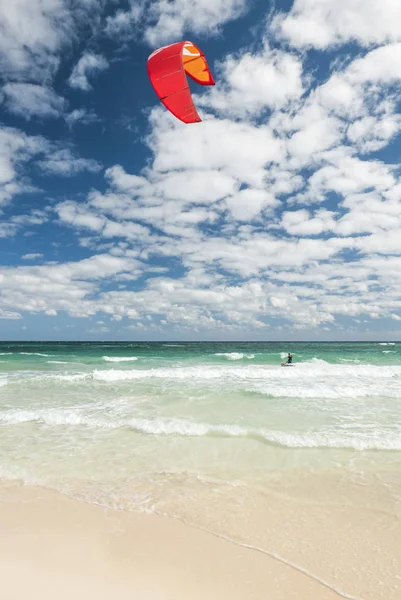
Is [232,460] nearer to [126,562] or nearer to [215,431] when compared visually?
[215,431]

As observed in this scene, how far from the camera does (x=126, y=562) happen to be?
351 cm

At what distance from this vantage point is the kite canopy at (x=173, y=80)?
591 cm

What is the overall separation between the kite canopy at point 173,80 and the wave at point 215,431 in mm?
6057

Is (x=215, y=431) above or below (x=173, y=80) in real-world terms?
below

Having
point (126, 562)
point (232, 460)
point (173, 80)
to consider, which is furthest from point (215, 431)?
point (173, 80)

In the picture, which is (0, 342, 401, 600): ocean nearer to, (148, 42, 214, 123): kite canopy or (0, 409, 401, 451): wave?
(0, 409, 401, 451): wave

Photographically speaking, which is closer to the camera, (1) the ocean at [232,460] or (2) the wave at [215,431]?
(1) the ocean at [232,460]

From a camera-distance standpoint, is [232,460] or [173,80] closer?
[173,80]

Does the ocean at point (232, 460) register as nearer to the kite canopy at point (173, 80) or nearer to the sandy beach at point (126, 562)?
the sandy beach at point (126, 562)

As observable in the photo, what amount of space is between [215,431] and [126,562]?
4884 millimetres

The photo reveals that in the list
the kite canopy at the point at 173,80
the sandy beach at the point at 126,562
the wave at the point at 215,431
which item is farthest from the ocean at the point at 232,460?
the kite canopy at the point at 173,80

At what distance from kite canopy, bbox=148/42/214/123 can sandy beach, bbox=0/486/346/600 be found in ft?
18.2

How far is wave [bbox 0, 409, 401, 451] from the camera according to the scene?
7.26 metres

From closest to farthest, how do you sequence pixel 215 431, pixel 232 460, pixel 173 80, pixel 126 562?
pixel 126 562, pixel 173 80, pixel 232 460, pixel 215 431
